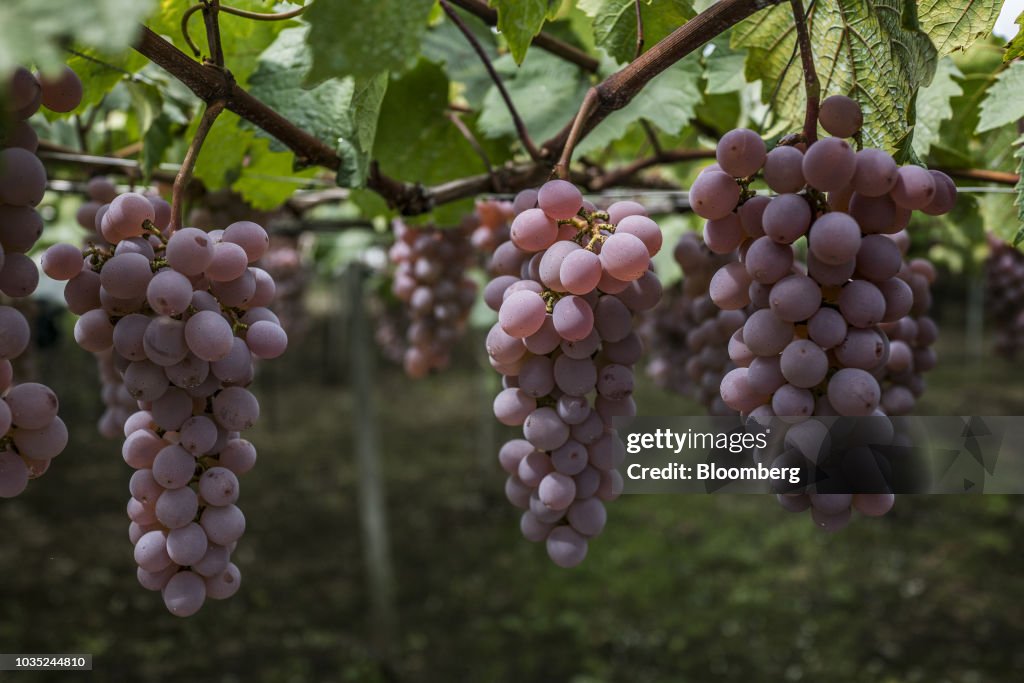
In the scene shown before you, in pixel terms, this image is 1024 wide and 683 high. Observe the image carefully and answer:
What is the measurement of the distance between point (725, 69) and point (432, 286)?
0.91 m

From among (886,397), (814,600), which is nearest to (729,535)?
(814,600)

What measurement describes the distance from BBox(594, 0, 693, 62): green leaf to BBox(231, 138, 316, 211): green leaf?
49cm

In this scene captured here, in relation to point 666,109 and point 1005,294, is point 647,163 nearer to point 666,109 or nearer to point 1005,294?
point 666,109

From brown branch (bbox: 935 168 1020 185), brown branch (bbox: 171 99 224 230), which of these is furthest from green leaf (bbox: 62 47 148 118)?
brown branch (bbox: 935 168 1020 185)

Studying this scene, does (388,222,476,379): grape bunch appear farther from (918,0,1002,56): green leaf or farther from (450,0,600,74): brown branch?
(918,0,1002,56): green leaf

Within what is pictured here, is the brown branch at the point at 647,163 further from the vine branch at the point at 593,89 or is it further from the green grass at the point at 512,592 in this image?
the green grass at the point at 512,592

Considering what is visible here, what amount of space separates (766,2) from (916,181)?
173 mm

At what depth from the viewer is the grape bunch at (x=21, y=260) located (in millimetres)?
578

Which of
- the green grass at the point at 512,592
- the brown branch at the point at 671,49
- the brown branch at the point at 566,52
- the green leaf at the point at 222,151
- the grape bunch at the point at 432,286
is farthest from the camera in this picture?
→ the green grass at the point at 512,592

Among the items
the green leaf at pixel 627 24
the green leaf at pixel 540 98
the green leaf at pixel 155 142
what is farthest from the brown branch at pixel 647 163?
the green leaf at pixel 155 142

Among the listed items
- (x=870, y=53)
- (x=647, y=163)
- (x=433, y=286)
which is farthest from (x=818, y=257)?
(x=433, y=286)

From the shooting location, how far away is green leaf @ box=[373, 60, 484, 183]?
1.24 metres

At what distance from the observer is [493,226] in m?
1.62

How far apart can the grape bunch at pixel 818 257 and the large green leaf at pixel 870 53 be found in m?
0.11
